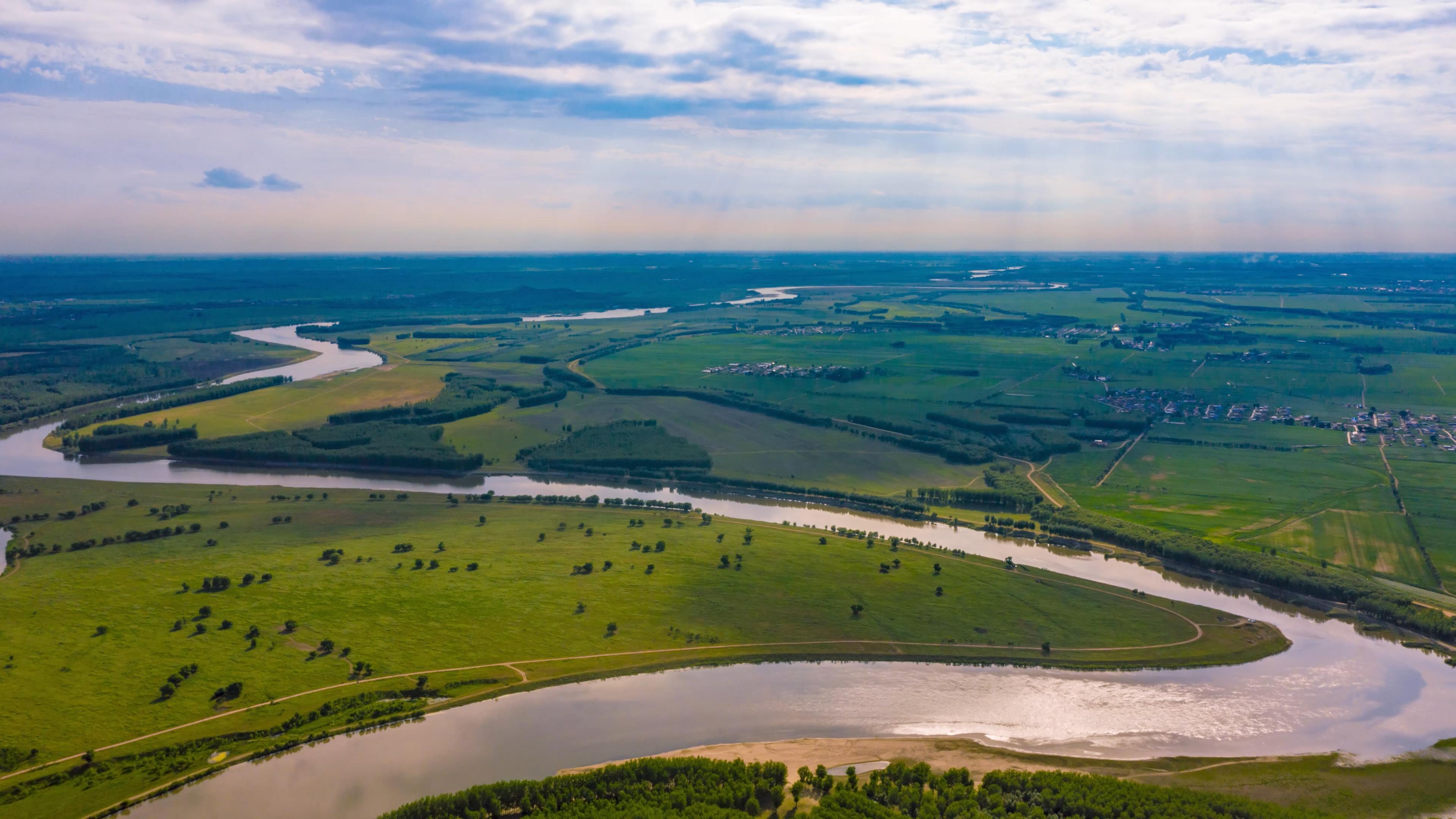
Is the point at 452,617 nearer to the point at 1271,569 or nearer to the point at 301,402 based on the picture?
the point at 1271,569

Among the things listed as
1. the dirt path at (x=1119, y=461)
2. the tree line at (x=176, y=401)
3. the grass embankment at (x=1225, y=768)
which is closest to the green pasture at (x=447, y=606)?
the grass embankment at (x=1225, y=768)

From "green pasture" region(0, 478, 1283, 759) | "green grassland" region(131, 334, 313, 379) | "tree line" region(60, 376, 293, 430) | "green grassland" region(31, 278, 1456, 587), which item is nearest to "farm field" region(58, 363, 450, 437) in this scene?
"green grassland" region(31, 278, 1456, 587)

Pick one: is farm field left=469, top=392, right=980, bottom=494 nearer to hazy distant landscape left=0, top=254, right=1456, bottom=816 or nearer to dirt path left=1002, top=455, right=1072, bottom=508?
hazy distant landscape left=0, top=254, right=1456, bottom=816

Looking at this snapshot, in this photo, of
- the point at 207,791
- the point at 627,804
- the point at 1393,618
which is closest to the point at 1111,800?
the point at 627,804

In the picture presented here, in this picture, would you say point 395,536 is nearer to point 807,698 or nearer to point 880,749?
point 807,698

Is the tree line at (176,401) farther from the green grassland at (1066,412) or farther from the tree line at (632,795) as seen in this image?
the tree line at (632,795)
